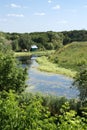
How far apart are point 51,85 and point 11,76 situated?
20.9m

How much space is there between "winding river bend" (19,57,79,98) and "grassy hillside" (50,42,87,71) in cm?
1461

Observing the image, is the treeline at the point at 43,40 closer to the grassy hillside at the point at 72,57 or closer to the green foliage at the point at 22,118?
the grassy hillside at the point at 72,57

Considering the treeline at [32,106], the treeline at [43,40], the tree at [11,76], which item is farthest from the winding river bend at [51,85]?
the treeline at [43,40]

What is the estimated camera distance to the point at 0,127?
15.3 meters

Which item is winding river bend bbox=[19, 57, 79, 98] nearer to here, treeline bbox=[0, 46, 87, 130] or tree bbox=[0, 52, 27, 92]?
tree bbox=[0, 52, 27, 92]

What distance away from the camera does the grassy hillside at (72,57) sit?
89.5m

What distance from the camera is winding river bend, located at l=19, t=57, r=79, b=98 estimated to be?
49.9 metres

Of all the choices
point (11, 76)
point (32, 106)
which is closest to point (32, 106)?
point (32, 106)

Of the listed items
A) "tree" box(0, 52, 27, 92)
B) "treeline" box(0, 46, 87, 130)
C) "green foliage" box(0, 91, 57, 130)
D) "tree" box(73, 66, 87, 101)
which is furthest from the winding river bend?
"green foliage" box(0, 91, 57, 130)

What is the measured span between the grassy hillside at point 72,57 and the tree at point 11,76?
45.2m

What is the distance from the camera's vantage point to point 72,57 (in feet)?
334

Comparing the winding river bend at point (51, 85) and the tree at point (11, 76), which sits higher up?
the tree at point (11, 76)

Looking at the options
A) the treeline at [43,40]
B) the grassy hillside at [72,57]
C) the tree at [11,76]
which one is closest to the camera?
the tree at [11,76]

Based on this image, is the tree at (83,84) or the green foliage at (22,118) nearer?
the green foliage at (22,118)
